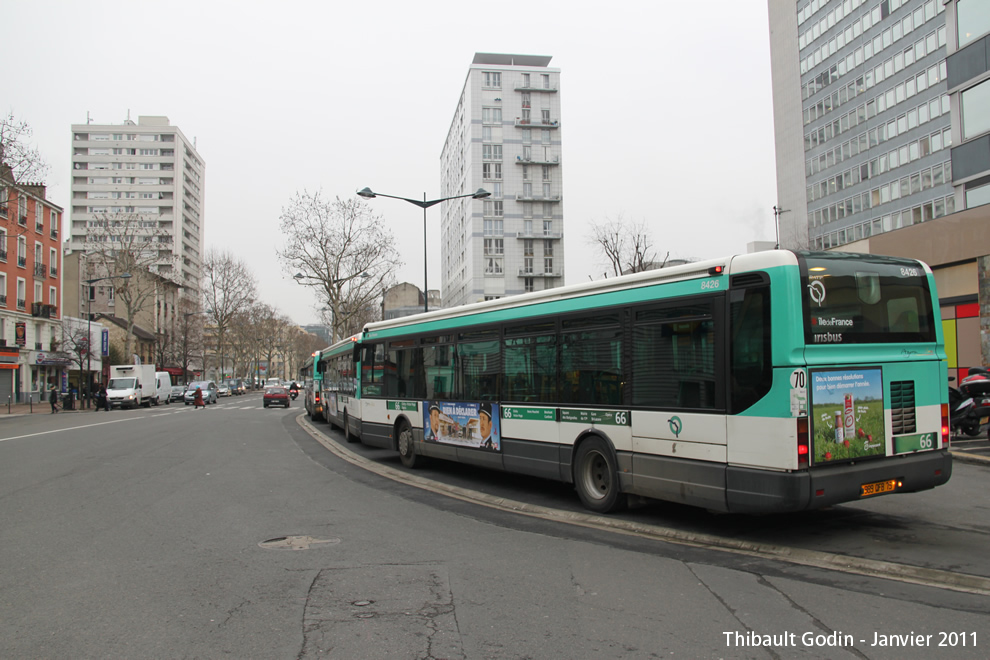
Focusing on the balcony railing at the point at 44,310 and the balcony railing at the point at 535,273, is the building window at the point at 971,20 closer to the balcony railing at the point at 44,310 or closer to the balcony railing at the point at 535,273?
the balcony railing at the point at 44,310

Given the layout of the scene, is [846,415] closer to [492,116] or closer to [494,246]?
[494,246]

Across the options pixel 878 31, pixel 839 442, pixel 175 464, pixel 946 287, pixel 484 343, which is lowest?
pixel 175 464

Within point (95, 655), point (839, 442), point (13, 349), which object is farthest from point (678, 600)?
point (13, 349)

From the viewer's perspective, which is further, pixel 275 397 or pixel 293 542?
pixel 275 397

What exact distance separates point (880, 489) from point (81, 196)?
418ft

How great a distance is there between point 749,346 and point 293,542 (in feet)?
15.9

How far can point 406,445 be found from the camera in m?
13.2

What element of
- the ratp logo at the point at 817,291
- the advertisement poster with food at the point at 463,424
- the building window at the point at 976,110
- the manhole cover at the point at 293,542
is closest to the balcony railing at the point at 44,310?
the advertisement poster with food at the point at 463,424

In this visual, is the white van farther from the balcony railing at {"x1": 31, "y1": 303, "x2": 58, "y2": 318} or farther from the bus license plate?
the bus license plate

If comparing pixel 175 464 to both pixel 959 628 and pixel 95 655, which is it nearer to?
pixel 95 655

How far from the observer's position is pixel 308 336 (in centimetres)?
14800

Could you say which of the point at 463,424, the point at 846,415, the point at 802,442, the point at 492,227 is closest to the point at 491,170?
the point at 492,227

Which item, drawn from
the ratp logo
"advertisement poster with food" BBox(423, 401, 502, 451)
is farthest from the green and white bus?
"advertisement poster with food" BBox(423, 401, 502, 451)

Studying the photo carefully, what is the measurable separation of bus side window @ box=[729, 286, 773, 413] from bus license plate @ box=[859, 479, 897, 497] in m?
1.31
